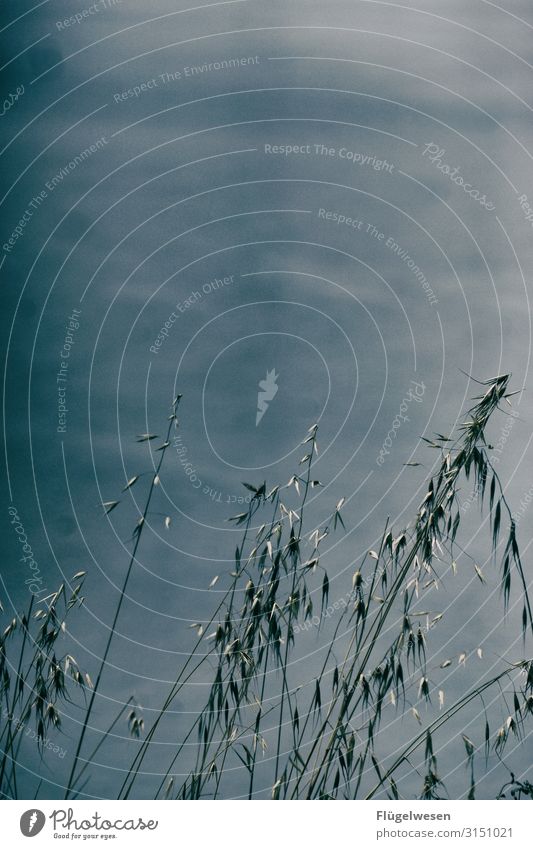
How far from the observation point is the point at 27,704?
12.0 ft

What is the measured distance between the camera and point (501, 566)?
146 inches

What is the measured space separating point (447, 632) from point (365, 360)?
4.90 ft

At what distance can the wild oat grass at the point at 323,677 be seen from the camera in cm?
351

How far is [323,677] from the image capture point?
3.66 metres

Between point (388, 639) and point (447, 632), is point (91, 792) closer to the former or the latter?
point (388, 639)

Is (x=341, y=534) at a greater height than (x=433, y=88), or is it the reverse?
(x=433, y=88)

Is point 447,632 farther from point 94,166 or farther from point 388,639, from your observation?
point 94,166

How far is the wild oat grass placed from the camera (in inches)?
138

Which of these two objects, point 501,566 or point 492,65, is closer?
point 501,566
